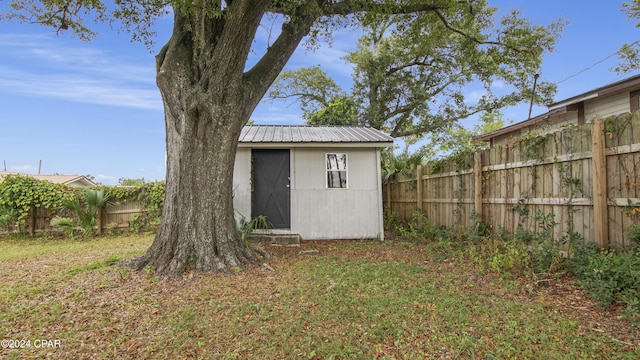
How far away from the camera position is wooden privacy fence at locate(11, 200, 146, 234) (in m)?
9.31

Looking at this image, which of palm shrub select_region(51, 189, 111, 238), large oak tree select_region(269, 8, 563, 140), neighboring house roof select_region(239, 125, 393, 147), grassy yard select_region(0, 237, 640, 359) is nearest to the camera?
grassy yard select_region(0, 237, 640, 359)

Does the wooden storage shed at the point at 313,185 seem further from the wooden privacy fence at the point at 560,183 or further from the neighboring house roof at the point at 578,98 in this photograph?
the neighboring house roof at the point at 578,98

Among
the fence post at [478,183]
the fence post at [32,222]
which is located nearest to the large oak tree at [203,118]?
the fence post at [478,183]

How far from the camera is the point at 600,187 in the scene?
3713 millimetres

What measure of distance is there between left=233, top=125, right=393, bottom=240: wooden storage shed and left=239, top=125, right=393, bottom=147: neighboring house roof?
24 mm

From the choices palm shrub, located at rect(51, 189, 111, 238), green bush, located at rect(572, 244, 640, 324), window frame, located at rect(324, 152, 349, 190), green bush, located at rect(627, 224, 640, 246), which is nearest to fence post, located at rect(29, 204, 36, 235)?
palm shrub, located at rect(51, 189, 111, 238)

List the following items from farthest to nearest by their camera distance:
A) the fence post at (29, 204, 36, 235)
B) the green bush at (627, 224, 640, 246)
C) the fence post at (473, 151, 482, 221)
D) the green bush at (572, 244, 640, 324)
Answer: the fence post at (29, 204, 36, 235)
the fence post at (473, 151, 482, 221)
the green bush at (627, 224, 640, 246)
the green bush at (572, 244, 640, 324)

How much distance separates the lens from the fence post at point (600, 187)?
3.69m

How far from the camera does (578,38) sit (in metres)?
12.5

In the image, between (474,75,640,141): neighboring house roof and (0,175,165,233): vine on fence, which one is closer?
(474,75,640,141): neighboring house roof

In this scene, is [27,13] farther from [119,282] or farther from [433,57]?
[433,57]

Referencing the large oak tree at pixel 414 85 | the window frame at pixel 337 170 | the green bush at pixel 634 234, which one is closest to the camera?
the green bush at pixel 634 234

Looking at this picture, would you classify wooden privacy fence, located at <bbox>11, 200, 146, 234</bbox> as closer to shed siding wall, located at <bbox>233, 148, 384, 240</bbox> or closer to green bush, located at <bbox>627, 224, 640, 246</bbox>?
shed siding wall, located at <bbox>233, 148, 384, 240</bbox>

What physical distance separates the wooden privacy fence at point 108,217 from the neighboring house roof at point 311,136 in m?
4.65
